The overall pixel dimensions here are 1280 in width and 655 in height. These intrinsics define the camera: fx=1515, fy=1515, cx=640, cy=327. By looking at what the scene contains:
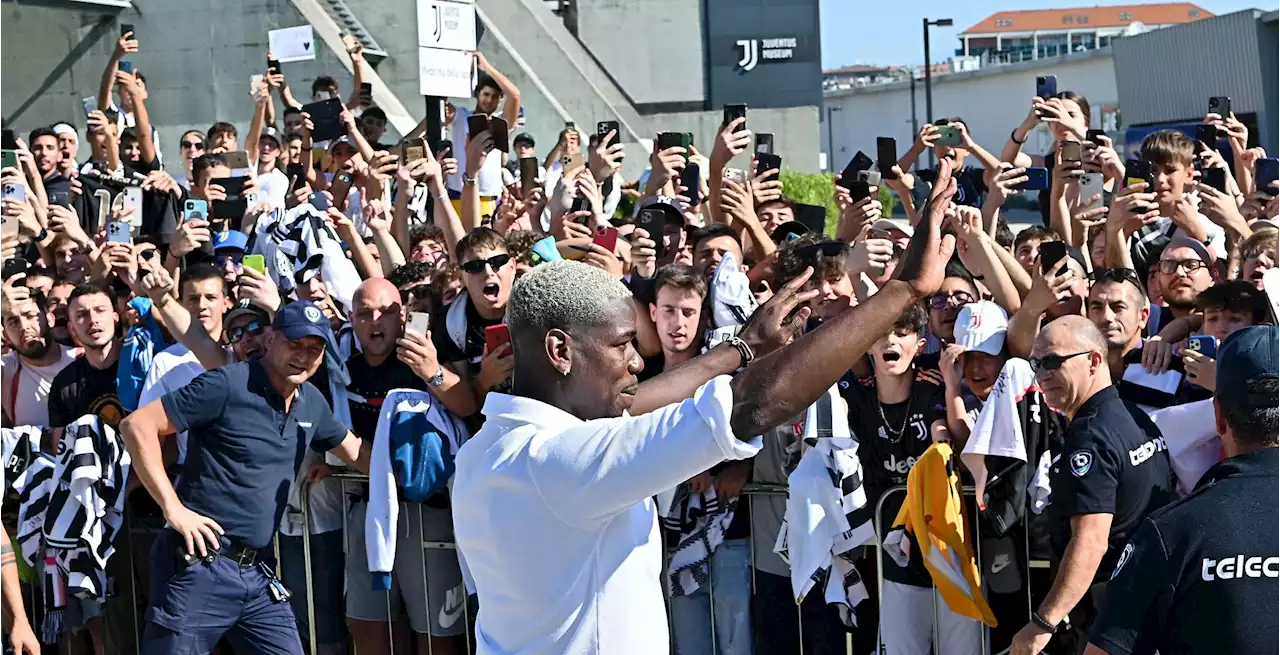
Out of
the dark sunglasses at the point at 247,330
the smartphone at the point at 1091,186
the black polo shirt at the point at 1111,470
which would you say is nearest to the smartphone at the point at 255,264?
the dark sunglasses at the point at 247,330

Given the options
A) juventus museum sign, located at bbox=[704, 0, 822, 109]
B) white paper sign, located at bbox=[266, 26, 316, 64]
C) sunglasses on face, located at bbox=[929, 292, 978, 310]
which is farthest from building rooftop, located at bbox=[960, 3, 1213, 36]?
sunglasses on face, located at bbox=[929, 292, 978, 310]

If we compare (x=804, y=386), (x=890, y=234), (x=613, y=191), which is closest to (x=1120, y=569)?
(x=804, y=386)

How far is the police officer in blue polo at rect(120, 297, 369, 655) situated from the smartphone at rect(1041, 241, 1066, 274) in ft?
9.96

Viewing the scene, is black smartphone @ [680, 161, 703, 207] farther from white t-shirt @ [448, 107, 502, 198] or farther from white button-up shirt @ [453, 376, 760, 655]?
white button-up shirt @ [453, 376, 760, 655]

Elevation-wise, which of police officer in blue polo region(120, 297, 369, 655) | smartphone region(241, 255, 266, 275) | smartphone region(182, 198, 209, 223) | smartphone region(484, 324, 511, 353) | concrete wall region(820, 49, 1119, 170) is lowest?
police officer in blue polo region(120, 297, 369, 655)

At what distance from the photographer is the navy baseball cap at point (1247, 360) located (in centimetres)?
351

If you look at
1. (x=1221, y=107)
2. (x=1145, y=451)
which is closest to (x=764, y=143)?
(x=1221, y=107)

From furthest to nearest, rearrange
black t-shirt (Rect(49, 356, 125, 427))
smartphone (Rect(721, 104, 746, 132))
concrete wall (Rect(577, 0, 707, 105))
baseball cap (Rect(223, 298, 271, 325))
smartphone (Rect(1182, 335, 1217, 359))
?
concrete wall (Rect(577, 0, 707, 105)) → smartphone (Rect(721, 104, 746, 132)) → black t-shirt (Rect(49, 356, 125, 427)) → baseball cap (Rect(223, 298, 271, 325)) → smartphone (Rect(1182, 335, 1217, 359))

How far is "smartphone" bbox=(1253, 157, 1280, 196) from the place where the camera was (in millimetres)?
8523

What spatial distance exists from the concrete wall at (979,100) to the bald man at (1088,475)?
68506 mm

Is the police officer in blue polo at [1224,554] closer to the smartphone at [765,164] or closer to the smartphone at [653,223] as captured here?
the smartphone at [653,223]

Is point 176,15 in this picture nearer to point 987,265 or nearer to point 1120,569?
point 987,265

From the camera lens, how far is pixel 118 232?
328 inches

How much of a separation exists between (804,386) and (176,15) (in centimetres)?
1882
